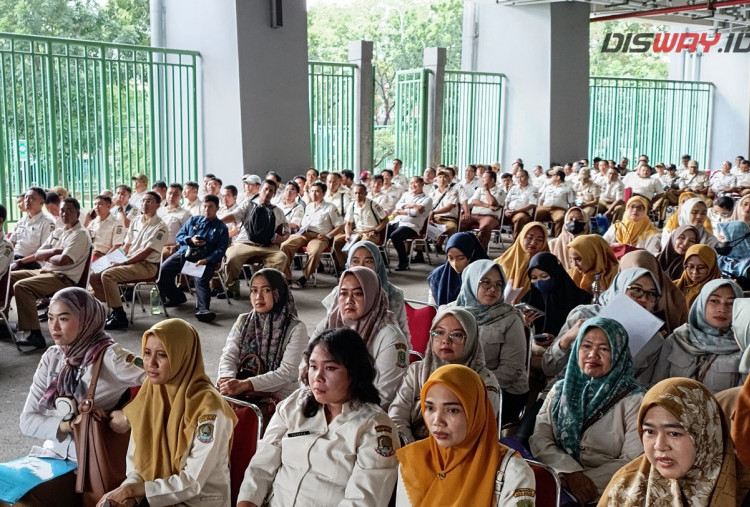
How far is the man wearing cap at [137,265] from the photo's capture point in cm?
668

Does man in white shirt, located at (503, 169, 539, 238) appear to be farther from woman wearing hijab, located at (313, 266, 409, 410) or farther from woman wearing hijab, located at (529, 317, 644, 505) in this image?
woman wearing hijab, located at (529, 317, 644, 505)

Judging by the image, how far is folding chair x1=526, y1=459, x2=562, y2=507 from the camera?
2.33 meters

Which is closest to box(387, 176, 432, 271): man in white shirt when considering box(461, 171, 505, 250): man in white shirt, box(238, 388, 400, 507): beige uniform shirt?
box(461, 171, 505, 250): man in white shirt

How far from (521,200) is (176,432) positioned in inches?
365

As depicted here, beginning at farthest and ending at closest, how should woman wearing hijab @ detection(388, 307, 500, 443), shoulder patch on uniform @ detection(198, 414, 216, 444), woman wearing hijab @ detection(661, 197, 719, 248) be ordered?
1. woman wearing hijab @ detection(661, 197, 719, 248)
2. woman wearing hijab @ detection(388, 307, 500, 443)
3. shoulder patch on uniform @ detection(198, 414, 216, 444)

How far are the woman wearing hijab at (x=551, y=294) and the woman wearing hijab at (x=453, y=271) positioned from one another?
58cm

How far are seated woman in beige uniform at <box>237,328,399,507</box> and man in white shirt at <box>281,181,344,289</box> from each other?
5.79 m

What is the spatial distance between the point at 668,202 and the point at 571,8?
4633mm

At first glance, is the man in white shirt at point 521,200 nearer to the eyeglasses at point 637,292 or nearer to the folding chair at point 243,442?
the eyeglasses at point 637,292

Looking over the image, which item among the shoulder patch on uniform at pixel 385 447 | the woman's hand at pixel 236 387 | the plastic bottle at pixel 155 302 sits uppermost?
the shoulder patch on uniform at pixel 385 447

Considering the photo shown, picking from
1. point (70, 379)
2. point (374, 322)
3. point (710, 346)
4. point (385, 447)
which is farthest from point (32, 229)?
point (710, 346)

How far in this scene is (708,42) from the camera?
563 inches

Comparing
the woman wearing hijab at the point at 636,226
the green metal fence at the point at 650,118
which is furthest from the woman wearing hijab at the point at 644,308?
the green metal fence at the point at 650,118

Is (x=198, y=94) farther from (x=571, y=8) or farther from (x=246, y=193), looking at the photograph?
(x=571, y=8)
